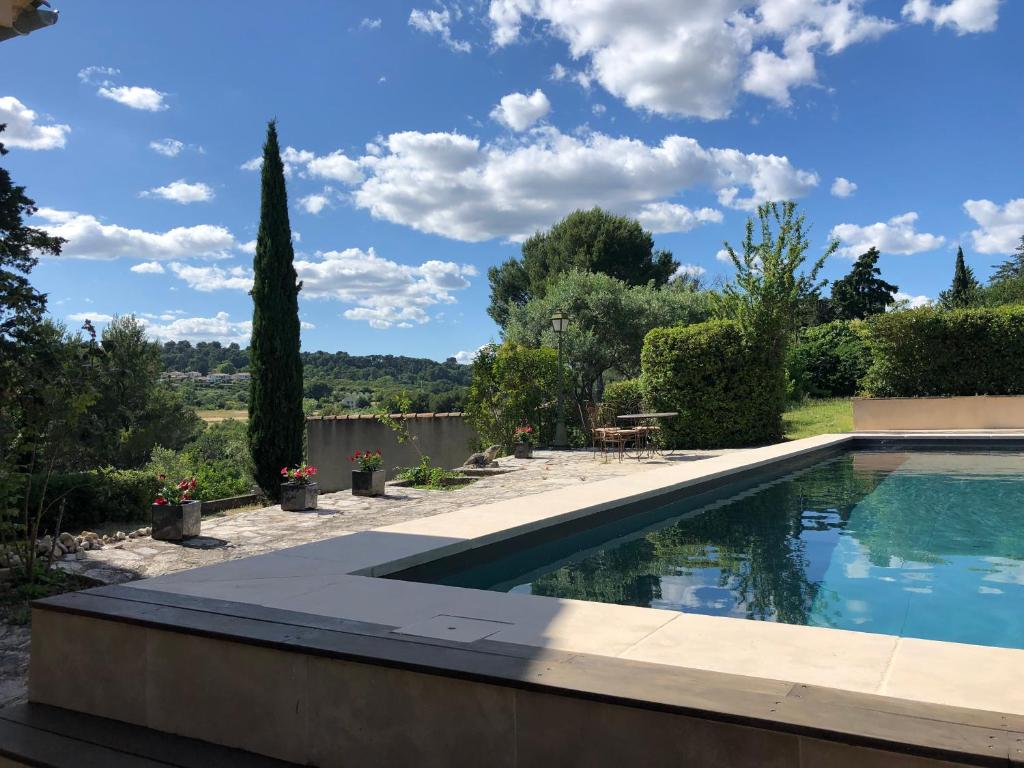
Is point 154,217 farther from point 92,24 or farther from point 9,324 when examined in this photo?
point 92,24

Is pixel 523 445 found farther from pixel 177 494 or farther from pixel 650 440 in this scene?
pixel 177 494

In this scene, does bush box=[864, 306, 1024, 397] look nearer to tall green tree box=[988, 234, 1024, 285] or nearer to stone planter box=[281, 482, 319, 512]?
stone planter box=[281, 482, 319, 512]

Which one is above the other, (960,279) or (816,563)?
(960,279)

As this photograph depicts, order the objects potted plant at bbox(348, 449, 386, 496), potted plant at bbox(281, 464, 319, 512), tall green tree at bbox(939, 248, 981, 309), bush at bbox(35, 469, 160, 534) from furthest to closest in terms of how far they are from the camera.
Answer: tall green tree at bbox(939, 248, 981, 309) < potted plant at bbox(348, 449, 386, 496) < bush at bbox(35, 469, 160, 534) < potted plant at bbox(281, 464, 319, 512)

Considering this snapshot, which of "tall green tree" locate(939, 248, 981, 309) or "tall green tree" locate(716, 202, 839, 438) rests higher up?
"tall green tree" locate(939, 248, 981, 309)

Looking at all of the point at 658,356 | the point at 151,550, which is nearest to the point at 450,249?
the point at 658,356

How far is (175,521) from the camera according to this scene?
638 cm

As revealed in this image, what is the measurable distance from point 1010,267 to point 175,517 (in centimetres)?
4765

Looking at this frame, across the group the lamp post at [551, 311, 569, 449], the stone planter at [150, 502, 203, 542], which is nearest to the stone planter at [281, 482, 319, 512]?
the stone planter at [150, 502, 203, 542]

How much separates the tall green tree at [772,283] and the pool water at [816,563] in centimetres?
625

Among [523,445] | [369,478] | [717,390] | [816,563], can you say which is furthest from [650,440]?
[816,563]

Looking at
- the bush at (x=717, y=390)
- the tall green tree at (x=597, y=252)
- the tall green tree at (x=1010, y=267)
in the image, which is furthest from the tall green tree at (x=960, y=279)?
the bush at (x=717, y=390)

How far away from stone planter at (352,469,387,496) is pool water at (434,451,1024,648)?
3548 mm

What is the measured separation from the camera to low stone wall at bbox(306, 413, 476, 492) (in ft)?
60.1
